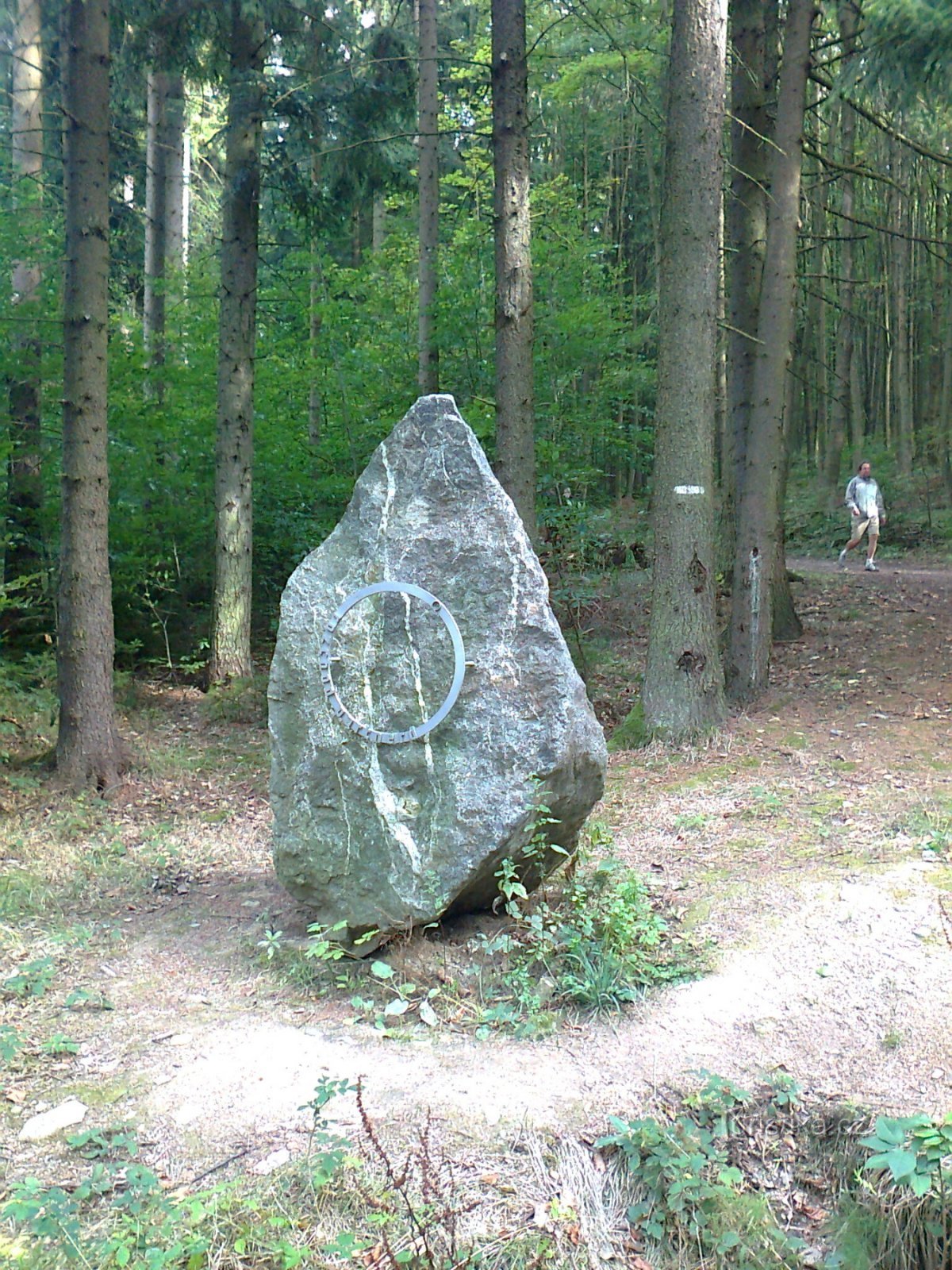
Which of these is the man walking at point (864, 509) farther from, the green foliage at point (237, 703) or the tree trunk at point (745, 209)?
the green foliage at point (237, 703)

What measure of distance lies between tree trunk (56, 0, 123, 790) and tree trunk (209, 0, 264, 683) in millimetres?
3020

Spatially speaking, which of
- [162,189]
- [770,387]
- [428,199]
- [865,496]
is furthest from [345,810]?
[865,496]

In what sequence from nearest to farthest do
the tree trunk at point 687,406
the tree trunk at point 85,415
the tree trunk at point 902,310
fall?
1. the tree trunk at point 85,415
2. the tree trunk at point 687,406
3. the tree trunk at point 902,310

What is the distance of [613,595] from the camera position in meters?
14.6

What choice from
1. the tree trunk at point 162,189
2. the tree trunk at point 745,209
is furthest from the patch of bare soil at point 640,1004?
the tree trunk at point 162,189

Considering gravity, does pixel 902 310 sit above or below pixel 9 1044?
above

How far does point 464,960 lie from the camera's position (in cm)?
499

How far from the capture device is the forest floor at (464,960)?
12.9ft

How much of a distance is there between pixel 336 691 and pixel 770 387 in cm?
699

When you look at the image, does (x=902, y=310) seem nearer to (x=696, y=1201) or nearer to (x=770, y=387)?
(x=770, y=387)

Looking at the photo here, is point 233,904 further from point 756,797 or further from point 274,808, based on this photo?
point 756,797

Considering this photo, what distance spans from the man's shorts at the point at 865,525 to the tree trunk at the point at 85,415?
45.5ft

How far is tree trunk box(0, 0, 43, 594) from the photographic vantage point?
11555mm

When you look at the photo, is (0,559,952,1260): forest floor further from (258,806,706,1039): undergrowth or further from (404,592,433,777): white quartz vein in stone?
(404,592,433,777): white quartz vein in stone
